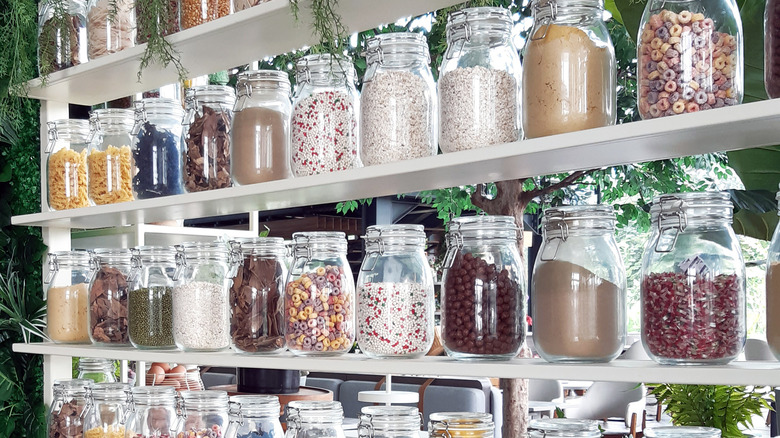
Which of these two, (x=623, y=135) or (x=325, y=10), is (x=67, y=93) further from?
(x=623, y=135)

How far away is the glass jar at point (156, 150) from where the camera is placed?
5.35ft

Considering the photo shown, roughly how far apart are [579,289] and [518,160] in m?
0.19

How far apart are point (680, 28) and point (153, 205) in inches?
39.6

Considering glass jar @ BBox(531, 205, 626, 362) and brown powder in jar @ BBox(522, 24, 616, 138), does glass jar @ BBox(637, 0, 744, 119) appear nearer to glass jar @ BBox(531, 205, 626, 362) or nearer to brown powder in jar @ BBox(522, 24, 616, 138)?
brown powder in jar @ BBox(522, 24, 616, 138)

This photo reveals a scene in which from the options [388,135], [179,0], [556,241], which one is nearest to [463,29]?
[388,135]

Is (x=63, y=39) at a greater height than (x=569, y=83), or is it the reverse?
(x=63, y=39)

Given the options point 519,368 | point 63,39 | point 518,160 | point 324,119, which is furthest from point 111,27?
point 519,368

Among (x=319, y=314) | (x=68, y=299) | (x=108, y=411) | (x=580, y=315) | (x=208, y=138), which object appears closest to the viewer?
(x=580, y=315)

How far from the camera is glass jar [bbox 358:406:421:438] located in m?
1.29

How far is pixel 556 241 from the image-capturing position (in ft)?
3.67

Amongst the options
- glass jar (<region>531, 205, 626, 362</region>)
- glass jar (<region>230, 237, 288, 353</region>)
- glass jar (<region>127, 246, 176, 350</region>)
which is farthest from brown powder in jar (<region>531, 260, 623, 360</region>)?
glass jar (<region>127, 246, 176, 350</region>)

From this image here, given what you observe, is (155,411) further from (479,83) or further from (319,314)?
(479,83)

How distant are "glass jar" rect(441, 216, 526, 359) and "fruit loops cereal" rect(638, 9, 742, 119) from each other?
0.98ft

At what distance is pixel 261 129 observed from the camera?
143 centimetres
